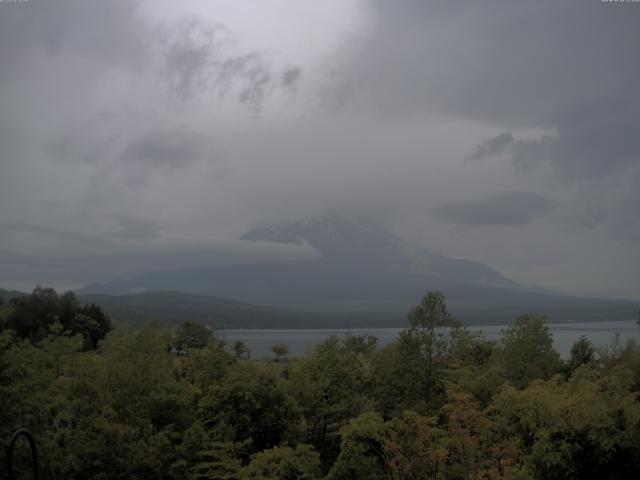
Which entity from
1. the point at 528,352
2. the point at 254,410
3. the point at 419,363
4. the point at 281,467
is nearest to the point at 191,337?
the point at 419,363

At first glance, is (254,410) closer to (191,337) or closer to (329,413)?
(329,413)

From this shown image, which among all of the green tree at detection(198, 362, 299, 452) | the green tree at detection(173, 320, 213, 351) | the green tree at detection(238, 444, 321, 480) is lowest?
the green tree at detection(238, 444, 321, 480)

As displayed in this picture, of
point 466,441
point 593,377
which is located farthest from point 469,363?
point 466,441

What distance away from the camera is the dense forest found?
22547mm

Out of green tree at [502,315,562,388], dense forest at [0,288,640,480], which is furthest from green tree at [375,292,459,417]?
green tree at [502,315,562,388]

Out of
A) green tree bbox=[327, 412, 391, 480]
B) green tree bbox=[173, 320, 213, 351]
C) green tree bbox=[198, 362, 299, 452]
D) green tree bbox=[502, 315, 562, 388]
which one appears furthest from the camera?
green tree bbox=[173, 320, 213, 351]

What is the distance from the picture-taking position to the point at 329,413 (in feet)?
97.7

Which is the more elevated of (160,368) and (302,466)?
(160,368)

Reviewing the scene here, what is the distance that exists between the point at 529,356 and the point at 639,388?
645 centimetres

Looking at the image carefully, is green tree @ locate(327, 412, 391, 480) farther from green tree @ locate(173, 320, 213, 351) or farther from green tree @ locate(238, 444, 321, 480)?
green tree @ locate(173, 320, 213, 351)

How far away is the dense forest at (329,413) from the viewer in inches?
888

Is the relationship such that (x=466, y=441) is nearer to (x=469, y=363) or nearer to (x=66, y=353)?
(x=469, y=363)

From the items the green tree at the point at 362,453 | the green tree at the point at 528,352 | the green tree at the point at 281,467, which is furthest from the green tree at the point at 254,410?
the green tree at the point at 528,352

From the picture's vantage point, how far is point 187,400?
28.0 m
